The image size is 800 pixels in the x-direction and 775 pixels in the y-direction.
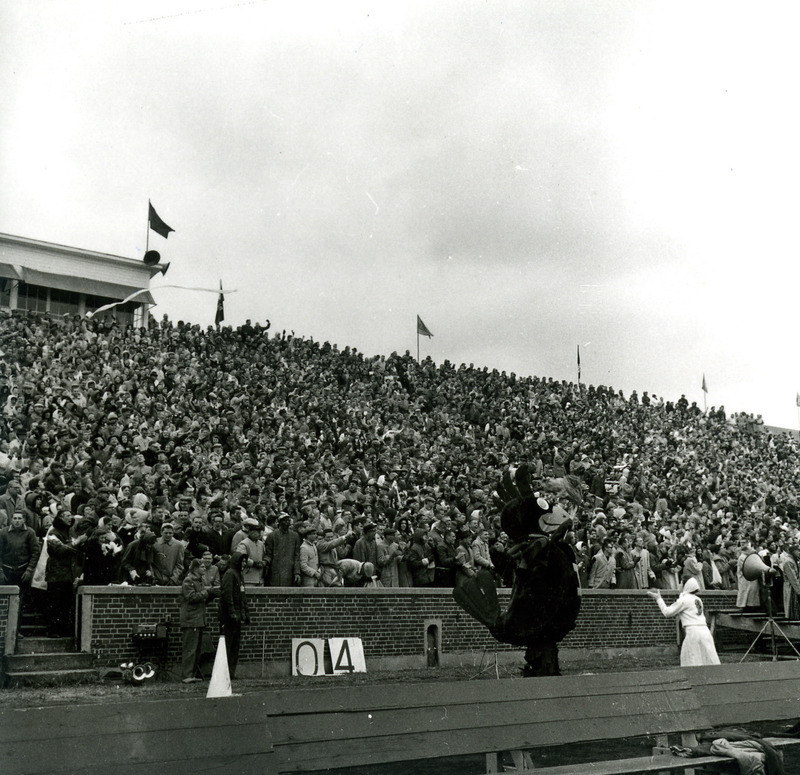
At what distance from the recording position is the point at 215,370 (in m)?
23.5

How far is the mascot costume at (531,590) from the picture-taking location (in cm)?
1005

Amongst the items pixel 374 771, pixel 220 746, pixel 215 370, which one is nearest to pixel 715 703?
pixel 374 771

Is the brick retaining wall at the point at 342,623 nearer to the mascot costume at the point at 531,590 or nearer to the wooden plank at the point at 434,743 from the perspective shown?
the mascot costume at the point at 531,590

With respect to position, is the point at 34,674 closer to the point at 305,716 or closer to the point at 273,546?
the point at 273,546

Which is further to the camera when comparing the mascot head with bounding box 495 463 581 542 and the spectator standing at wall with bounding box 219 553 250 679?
the spectator standing at wall with bounding box 219 553 250 679

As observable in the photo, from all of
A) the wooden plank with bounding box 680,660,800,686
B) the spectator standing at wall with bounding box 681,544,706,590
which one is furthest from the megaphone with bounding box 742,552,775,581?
the wooden plank with bounding box 680,660,800,686

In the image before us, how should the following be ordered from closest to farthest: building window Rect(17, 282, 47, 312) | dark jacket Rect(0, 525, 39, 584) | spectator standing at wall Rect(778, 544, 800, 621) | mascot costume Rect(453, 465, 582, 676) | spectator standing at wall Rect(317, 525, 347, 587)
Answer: mascot costume Rect(453, 465, 582, 676)
dark jacket Rect(0, 525, 39, 584)
spectator standing at wall Rect(317, 525, 347, 587)
spectator standing at wall Rect(778, 544, 800, 621)
building window Rect(17, 282, 47, 312)

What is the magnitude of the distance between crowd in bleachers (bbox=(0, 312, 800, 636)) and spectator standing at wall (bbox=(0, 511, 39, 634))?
0.03 m

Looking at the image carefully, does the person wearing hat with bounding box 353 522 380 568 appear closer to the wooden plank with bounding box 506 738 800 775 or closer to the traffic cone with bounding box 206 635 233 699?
the traffic cone with bounding box 206 635 233 699

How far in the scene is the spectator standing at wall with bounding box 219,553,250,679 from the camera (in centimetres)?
1330

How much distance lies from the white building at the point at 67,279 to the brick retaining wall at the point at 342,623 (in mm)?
20043

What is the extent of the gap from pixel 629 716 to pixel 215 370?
1699 centimetres

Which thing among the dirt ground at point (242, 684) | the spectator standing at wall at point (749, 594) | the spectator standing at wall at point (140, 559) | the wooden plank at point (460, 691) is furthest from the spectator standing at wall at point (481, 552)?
the wooden plank at point (460, 691)

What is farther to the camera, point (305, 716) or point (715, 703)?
point (715, 703)
